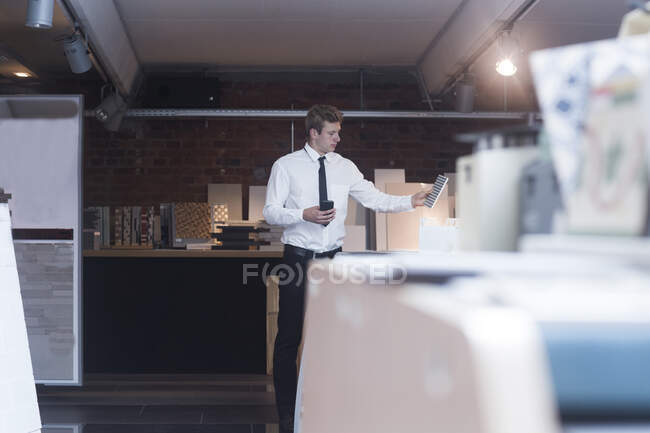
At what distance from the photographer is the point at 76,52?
14.4 ft

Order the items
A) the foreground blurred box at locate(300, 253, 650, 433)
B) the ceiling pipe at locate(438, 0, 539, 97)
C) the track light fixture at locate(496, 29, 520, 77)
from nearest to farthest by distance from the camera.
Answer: the foreground blurred box at locate(300, 253, 650, 433)
the ceiling pipe at locate(438, 0, 539, 97)
the track light fixture at locate(496, 29, 520, 77)

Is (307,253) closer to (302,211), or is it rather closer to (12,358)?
(302,211)

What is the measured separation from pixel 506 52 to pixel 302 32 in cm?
156

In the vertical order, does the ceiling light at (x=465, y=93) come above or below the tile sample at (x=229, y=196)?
above

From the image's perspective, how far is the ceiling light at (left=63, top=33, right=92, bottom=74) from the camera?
436 centimetres

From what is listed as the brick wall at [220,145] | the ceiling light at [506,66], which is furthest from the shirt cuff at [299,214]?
the brick wall at [220,145]

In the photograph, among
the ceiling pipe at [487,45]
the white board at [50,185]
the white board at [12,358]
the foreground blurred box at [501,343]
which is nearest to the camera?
the foreground blurred box at [501,343]

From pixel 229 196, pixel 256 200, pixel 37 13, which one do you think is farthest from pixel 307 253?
pixel 229 196

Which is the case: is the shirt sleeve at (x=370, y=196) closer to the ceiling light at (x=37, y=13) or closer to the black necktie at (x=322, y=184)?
the black necktie at (x=322, y=184)

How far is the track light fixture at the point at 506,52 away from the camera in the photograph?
4538 millimetres

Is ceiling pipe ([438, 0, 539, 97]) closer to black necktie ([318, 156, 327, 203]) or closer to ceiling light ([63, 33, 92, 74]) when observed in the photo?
black necktie ([318, 156, 327, 203])

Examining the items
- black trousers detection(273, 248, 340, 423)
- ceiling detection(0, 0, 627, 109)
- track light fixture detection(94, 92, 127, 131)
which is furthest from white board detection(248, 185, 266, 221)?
black trousers detection(273, 248, 340, 423)

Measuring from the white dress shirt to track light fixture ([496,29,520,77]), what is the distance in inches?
60.3

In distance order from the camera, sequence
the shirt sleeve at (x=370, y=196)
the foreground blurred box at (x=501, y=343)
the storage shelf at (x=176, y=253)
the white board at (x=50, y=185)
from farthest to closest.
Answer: the storage shelf at (x=176, y=253) < the white board at (x=50, y=185) < the shirt sleeve at (x=370, y=196) < the foreground blurred box at (x=501, y=343)
